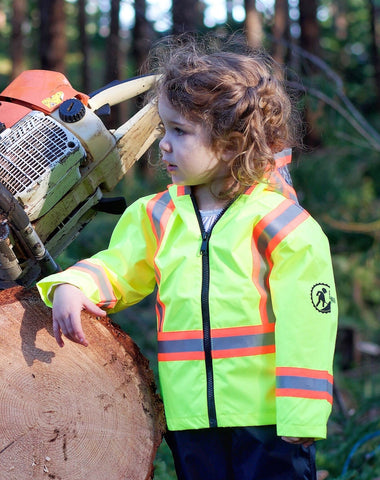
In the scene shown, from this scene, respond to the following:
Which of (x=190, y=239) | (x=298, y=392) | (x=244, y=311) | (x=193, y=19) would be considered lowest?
(x=193, y=19)

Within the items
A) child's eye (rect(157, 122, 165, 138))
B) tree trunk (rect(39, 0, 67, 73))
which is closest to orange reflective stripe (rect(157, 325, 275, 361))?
child's eye (rect(157, 122, 165, 138))

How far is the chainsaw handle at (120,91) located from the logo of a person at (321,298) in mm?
1196

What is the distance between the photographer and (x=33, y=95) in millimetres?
2375

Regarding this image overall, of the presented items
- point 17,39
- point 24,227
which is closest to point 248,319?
point 24,227

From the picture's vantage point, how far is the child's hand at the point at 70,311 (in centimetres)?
183

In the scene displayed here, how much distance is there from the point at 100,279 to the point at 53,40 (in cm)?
692

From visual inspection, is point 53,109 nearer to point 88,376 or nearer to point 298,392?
point 88,376

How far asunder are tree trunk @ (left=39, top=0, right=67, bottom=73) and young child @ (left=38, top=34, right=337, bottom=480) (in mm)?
6209

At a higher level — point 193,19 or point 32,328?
point 32,328

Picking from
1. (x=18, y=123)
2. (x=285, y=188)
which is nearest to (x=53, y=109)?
(x=18, y=123)

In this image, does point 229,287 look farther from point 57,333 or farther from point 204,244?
point 57,333

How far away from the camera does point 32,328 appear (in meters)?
1.94

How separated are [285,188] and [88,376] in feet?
2.78

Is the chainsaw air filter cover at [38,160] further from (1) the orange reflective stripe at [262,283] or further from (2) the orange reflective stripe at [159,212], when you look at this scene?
(1) the orange reflective stripe at [262,283]
